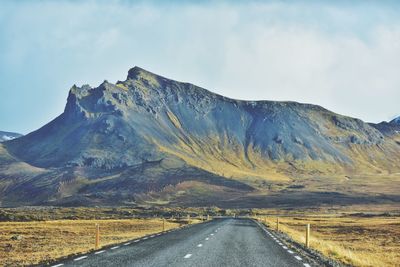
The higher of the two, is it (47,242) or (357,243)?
(357,243)

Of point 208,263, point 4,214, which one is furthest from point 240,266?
point 4,214

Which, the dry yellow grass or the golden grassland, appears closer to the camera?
the golden grassland

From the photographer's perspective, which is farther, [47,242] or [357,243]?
[357,243]

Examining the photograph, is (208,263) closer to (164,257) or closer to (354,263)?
(164,257)

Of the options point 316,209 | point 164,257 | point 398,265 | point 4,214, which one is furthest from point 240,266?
point 316,209

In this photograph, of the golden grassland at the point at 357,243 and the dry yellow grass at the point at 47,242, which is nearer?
the golden grassland at the point at 357,243

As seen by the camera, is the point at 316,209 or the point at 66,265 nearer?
the point at 66,265

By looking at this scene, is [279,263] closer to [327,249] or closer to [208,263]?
[208,263]

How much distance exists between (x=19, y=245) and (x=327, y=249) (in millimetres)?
21027

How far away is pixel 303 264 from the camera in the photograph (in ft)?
67.1

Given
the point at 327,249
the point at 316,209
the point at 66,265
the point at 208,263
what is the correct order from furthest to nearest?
1. the point at 316,209
2. the point at 327,249
3. the point at 208,263
4. the point at 66,265

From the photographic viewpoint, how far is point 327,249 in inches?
1178

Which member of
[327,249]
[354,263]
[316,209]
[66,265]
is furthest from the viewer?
[316,209]

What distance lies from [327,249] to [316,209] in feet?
570
